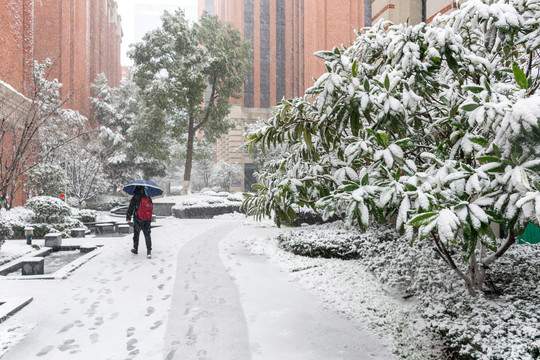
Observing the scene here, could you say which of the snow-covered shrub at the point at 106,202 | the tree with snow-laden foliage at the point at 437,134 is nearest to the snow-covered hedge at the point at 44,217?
the tree with snow-laden foliage at the point at 437,134

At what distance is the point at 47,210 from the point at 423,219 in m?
13.7

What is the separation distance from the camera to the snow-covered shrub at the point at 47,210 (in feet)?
42.7

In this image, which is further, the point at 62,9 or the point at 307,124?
the point at 62,9

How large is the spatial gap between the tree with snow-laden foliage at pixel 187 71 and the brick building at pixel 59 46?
5.32m

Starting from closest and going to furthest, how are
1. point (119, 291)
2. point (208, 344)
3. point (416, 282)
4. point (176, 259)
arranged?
1. point (208, 344)
2. point (416, 282)
3. point (119, 291)
4. point (176, 259)

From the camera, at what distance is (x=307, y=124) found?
439cm

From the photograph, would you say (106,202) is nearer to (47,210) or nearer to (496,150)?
(47,210)

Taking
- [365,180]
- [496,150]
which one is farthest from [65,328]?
[496,150]

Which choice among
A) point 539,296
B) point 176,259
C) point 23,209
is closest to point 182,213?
point 23,209

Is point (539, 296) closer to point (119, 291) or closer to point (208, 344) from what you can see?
point (208, 344)

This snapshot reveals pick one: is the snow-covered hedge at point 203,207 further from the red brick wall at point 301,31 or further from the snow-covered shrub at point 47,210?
the red brick wall at point 301,31

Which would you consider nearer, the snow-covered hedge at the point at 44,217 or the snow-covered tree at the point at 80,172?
the snow-covered hedge at the point at 44,217

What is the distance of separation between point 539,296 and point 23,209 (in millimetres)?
14953

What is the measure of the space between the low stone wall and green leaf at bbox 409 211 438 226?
20.5 meters
